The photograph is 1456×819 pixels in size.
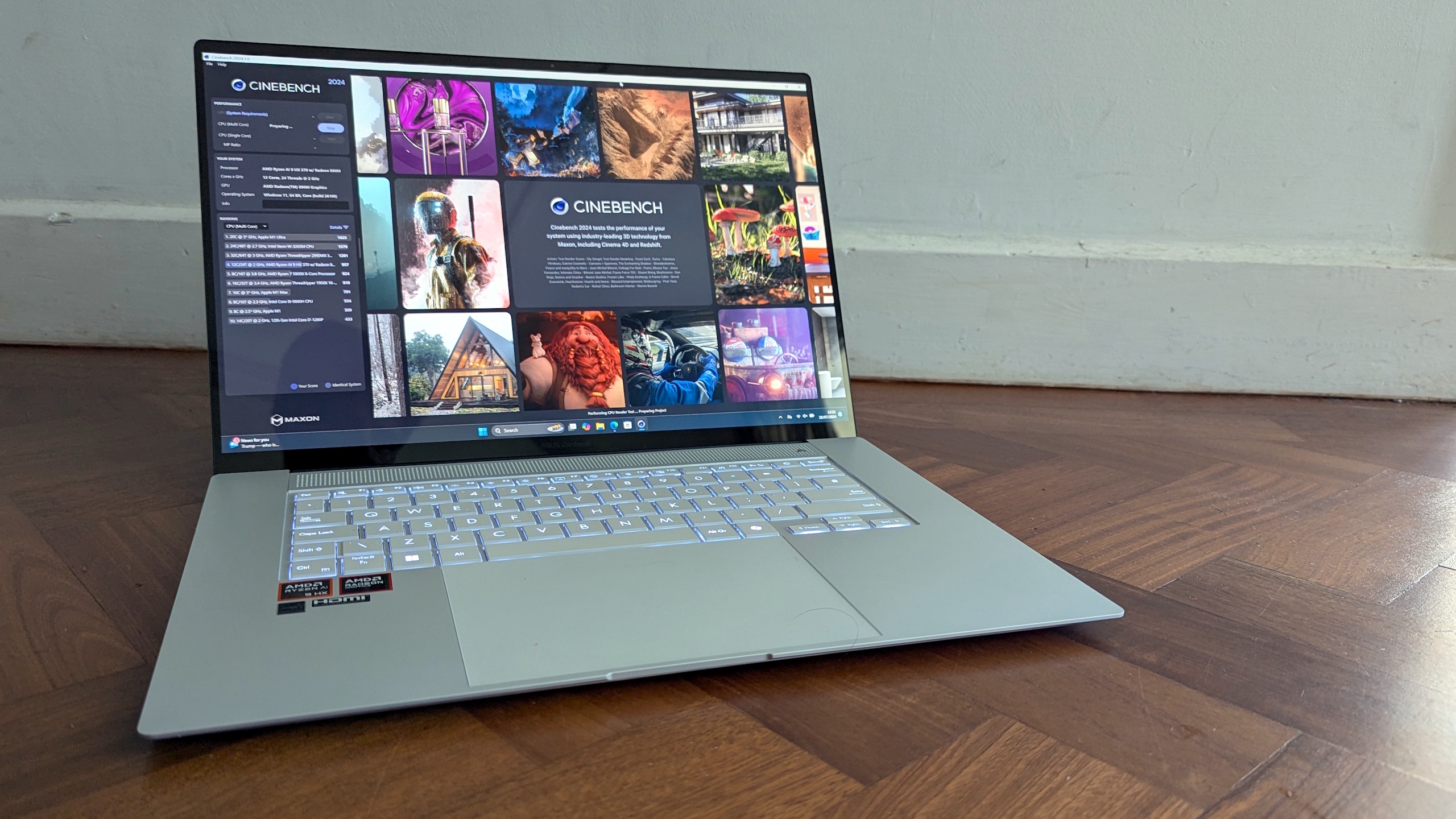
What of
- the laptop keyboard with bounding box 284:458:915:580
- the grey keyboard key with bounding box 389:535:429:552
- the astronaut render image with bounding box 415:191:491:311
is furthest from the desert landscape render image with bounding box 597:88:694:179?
the grey keyboard key with bounding box 389:535:429:552

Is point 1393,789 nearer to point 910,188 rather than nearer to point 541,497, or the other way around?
point 541,497

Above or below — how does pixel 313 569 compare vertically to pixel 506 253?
below

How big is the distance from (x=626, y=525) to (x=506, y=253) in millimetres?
262

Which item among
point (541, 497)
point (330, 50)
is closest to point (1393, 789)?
point (541, 497)

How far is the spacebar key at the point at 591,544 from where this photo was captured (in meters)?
0.53

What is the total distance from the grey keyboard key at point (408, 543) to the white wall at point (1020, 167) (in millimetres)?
763

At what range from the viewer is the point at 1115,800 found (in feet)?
1.31

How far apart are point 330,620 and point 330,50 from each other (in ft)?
1.49

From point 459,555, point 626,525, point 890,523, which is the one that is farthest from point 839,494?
point 459,555

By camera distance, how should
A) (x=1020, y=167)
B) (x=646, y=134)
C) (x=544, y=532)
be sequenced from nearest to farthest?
(x=544, y=532)
(x=646, y=134)
(x=1020, y=167)

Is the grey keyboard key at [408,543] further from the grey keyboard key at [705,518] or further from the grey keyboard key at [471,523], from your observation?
the grey keyboard key at [705,518]

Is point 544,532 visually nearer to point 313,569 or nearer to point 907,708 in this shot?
point 313,569

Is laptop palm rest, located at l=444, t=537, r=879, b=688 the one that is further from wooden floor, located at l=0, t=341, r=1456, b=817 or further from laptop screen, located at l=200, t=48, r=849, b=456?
laptop screen, located at l=200, t=48, r=849, b=456

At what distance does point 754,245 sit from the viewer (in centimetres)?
79
